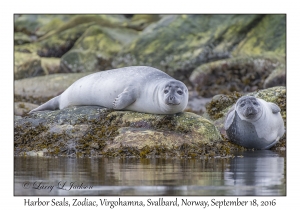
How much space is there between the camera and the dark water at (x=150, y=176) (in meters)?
6.48

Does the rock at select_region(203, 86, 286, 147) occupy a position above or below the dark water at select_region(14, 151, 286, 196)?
above

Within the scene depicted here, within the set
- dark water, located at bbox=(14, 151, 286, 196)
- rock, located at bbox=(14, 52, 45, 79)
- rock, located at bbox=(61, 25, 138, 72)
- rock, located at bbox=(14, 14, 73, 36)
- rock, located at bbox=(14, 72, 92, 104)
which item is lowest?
dark water, located at bbox=(14, 151, 286, 196)

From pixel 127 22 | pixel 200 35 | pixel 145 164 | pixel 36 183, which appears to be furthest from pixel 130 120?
pixel 127 22

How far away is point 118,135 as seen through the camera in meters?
10.2

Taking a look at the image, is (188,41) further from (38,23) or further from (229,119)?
(229,119)

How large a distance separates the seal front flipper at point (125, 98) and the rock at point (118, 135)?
148 mm

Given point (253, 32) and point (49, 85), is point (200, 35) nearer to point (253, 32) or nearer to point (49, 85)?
point (253, 32)

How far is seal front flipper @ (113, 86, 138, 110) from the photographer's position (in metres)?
10.9

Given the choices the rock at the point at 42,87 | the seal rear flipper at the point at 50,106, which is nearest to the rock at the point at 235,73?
the rock at the point at 42,87

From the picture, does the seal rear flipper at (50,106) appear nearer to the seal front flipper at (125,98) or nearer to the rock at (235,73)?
the seal front flipper at (125,98)

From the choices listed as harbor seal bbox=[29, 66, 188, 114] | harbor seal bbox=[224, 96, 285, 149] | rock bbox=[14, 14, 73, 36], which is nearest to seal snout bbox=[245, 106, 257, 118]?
harbor seal bbox=[224, 96, 285, 149]

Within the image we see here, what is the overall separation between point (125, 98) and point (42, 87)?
9.00 metres

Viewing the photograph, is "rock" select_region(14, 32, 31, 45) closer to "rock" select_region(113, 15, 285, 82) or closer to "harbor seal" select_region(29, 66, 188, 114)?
"rock" select_region(113, 15, 285, 82)
